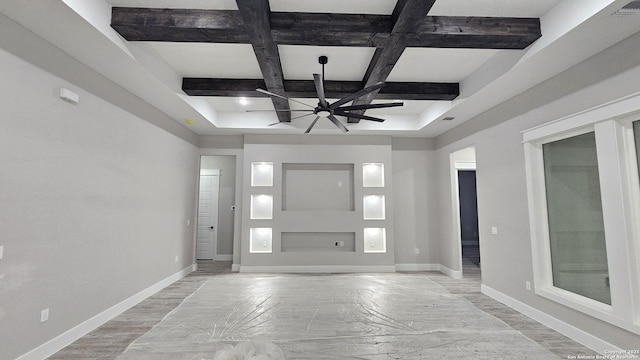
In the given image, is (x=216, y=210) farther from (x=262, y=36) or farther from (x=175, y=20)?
(x=262, y=36)

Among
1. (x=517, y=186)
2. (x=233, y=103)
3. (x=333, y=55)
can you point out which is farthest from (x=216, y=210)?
(x=517, y=186)

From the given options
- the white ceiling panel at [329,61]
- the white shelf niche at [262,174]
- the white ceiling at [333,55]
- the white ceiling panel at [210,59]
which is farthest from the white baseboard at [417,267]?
the white ceiling panel at [210,59]

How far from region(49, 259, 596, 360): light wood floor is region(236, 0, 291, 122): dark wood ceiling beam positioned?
10.6 ft

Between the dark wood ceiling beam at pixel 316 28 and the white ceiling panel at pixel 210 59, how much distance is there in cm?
47

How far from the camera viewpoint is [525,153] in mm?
3557

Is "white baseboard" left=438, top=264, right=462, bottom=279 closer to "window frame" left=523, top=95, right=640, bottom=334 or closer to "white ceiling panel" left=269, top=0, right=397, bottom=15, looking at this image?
"window frame" left=523, top=95, right=640, bottom=334

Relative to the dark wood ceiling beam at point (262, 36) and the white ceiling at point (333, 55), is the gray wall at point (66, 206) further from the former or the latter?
the dark wood ceiling beam at point (262, 36)

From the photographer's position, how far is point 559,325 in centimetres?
303

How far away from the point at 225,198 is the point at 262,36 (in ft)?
17.3

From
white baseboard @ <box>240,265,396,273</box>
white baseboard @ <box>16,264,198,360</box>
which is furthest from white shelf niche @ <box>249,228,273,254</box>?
white baseboard @ <box>16,264,198,360</box>

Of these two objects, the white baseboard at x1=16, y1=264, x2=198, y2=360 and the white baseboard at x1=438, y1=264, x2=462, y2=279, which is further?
the white baseboard at x1=438, y1=264, x2=462, y2=279

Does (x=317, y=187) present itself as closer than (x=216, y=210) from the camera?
Yes

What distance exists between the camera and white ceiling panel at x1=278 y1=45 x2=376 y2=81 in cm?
322

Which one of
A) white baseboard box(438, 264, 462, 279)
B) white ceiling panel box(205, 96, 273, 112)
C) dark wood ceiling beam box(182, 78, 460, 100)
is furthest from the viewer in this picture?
white baseboard box(438, 264, 462, 279)
